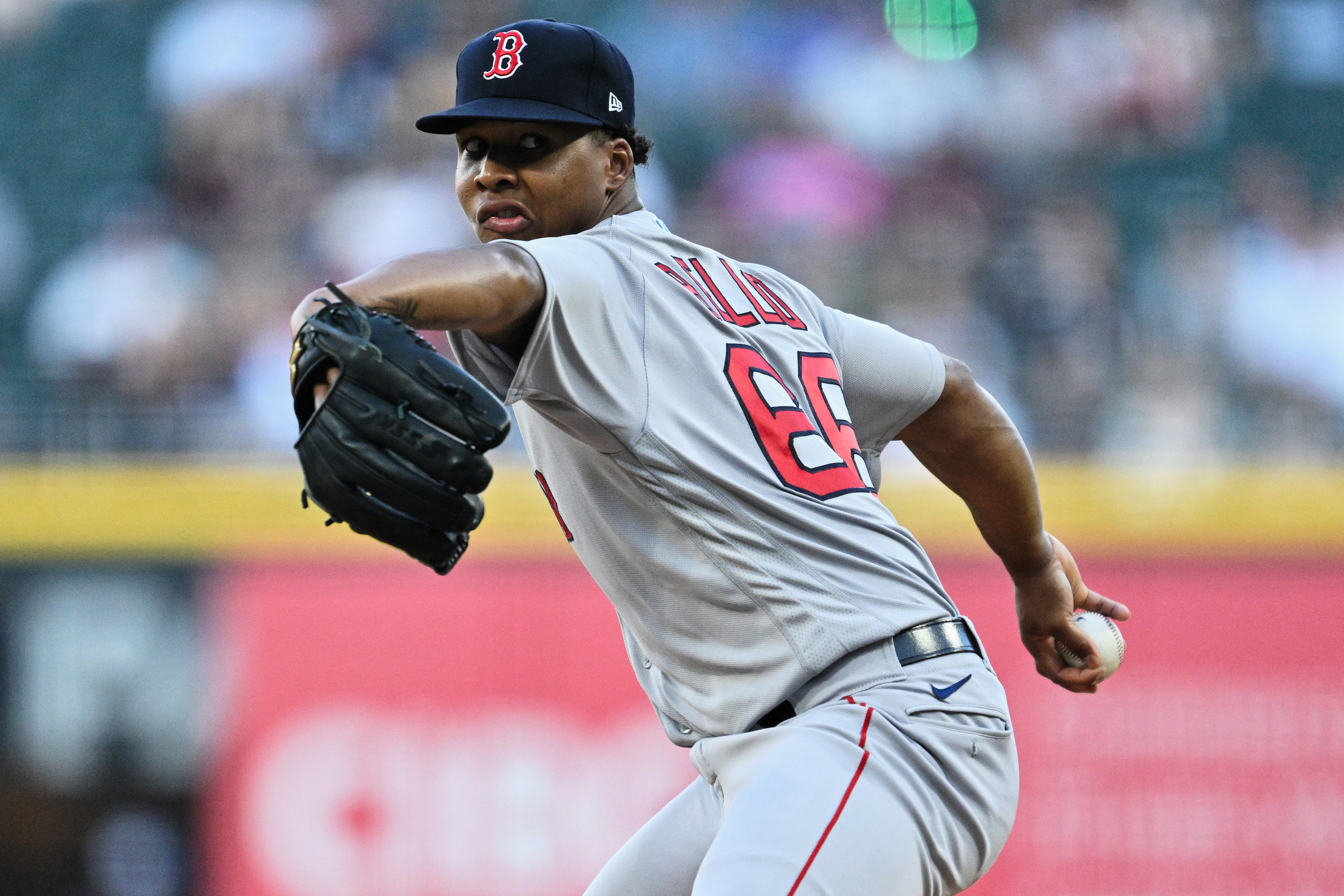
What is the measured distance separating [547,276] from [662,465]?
14.0 inches

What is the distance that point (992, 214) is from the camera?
787 centimetres

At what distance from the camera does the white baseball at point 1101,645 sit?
3197 mm

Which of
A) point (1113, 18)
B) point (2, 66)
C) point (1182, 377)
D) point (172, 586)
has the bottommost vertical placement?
point (172, 586)

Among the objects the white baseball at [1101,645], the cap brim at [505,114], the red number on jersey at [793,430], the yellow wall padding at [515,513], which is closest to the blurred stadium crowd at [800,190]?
the yellow wall padding at [515,513]

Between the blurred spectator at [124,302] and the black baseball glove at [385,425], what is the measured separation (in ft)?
→ 16.3

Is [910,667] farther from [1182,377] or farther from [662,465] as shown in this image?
[1182,377]

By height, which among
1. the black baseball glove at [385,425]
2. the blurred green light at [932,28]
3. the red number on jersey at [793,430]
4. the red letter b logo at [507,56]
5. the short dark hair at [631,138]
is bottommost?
the blurred green light at [932,28]

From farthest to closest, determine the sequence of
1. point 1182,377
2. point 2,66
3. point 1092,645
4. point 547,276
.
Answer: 1. point 2,66
2. point 1182,377
3. point 1092,645
4. point 547,276

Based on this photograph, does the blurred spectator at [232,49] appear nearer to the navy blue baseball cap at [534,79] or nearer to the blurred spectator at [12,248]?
the blurred spectator at [12,248]

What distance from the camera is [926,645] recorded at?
99.0 inches

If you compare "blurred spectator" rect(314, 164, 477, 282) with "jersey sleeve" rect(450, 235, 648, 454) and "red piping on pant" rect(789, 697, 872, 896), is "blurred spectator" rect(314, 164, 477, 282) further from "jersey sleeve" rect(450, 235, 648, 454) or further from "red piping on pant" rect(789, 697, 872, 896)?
"red piping on pant" rect(789, 697, 872, 896)

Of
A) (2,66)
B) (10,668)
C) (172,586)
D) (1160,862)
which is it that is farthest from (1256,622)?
(2,66)

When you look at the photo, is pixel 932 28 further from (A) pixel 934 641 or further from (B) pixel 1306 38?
(A) pixel 934 641

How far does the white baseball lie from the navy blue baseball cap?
1.38m
